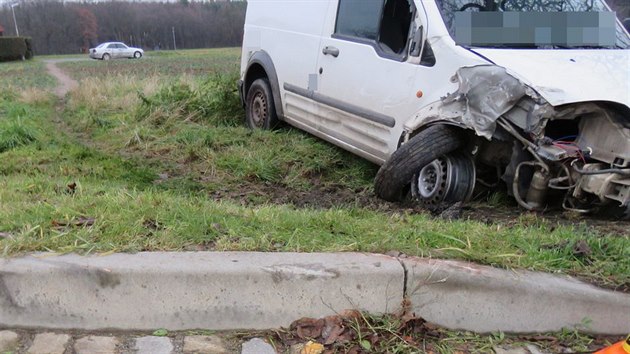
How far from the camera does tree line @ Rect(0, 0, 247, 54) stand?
88438mm

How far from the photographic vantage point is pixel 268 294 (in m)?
2.36

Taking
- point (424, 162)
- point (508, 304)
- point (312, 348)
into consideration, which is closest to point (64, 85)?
point (424, 162)

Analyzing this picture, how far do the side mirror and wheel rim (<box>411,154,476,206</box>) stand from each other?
2.81ft

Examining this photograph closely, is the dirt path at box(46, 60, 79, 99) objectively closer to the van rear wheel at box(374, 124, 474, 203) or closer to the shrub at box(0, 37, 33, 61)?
the van rear wheel at box(374, 124, 474, 203)

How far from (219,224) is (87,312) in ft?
2.63

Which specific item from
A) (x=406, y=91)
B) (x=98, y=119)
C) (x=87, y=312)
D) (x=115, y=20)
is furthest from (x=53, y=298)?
(x=115, y=20)

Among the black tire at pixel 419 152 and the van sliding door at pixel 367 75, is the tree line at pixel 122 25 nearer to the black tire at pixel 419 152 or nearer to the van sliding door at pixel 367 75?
the van sliding door at pixel 367 75

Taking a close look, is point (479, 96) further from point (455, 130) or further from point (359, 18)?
point (359, 18)

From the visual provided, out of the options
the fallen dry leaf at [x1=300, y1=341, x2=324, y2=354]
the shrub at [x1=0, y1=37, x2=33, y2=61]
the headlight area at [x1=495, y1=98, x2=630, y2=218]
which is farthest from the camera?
the shrub at [x1=0, y1=37, x2=33, y2=61]

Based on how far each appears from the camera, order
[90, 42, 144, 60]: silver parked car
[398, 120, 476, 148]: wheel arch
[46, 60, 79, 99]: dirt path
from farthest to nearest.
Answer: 1. [90, 42, 144, 60]: silver parked car
2. [46, 60, 79, 99]: dirt path
3. [398, 120, 476, 148]: wheel arch

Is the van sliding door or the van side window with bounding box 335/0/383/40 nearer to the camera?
the van sliding door

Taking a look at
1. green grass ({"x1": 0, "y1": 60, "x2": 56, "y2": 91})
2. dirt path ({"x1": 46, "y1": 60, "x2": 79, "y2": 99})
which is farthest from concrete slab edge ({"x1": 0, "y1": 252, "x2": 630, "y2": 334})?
green grass ({"x1": 0, "y1": 60, "x2": 56, "y2": 91})

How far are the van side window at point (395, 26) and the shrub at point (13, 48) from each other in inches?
2197

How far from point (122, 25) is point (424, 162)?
326ft
